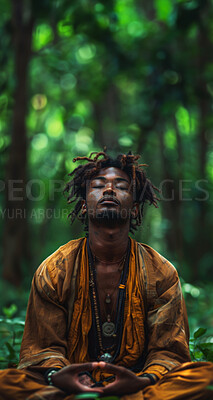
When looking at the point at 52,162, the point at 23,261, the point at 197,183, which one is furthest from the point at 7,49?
the point at 52,162

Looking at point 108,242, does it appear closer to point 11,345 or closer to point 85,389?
point 85,389

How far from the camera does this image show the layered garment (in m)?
3.44

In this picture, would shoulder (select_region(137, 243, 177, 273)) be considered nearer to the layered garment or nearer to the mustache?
the layered garment

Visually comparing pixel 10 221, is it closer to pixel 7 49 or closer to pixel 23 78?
pixel 23 78

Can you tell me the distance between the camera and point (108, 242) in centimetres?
374

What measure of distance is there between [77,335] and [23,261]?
563cm

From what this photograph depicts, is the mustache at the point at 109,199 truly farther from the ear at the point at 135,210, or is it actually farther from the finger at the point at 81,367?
the finger at the point at 81,367

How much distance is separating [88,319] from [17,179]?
17.4 ft

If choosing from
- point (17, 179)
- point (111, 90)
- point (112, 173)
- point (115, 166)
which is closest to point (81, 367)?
point (112, 173)

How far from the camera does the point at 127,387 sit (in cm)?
312

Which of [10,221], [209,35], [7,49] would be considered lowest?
[10,221]

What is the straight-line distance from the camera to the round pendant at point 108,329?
3621mm

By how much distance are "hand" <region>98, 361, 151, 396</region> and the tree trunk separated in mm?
5660

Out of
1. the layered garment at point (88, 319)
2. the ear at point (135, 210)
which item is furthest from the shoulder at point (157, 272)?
the ear at point (135, 210)
